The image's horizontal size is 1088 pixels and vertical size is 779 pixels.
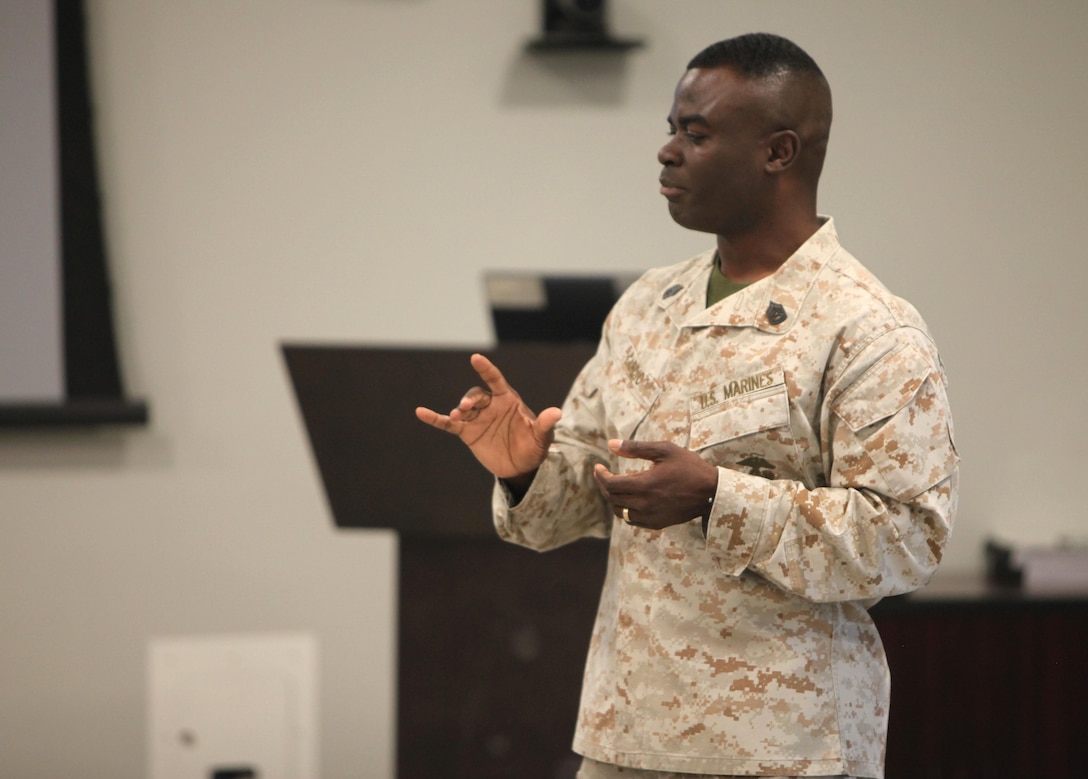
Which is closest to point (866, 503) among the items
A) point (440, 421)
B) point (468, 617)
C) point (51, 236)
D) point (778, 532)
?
point (778, 532)

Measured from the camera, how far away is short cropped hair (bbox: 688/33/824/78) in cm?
125

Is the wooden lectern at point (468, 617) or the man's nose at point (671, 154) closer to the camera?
the man's nose at point (671, 154)

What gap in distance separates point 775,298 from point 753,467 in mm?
169

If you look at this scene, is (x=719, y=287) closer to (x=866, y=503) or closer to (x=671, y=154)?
(x=671, y=154)

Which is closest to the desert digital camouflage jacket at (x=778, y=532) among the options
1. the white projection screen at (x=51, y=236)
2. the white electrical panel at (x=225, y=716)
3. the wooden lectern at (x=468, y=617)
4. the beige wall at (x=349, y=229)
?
the wooden lectern at (x=468, y=617)

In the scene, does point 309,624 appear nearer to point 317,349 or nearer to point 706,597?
point 317,349

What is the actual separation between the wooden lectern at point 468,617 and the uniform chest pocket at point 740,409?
0.65 meters

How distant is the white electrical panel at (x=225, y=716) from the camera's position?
2602 mm

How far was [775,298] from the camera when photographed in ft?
4.06

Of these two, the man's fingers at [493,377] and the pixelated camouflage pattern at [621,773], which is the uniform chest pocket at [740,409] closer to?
the man's fingers at [493,377]

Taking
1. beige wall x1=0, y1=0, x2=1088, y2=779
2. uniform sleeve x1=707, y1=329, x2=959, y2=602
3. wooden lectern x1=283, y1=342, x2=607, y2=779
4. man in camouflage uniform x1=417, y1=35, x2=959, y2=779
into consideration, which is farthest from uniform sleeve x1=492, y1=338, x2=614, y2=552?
beige wall x1=0, y1=0, x2=1088, y2=779

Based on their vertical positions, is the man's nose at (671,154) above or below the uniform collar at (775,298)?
above

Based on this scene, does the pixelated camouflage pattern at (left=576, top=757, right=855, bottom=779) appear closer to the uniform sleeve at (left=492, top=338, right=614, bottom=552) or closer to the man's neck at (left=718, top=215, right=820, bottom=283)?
the uniform sleeve at (left=492, top=338, right=614, bottom=552)

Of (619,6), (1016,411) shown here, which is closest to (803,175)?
(619,6)
